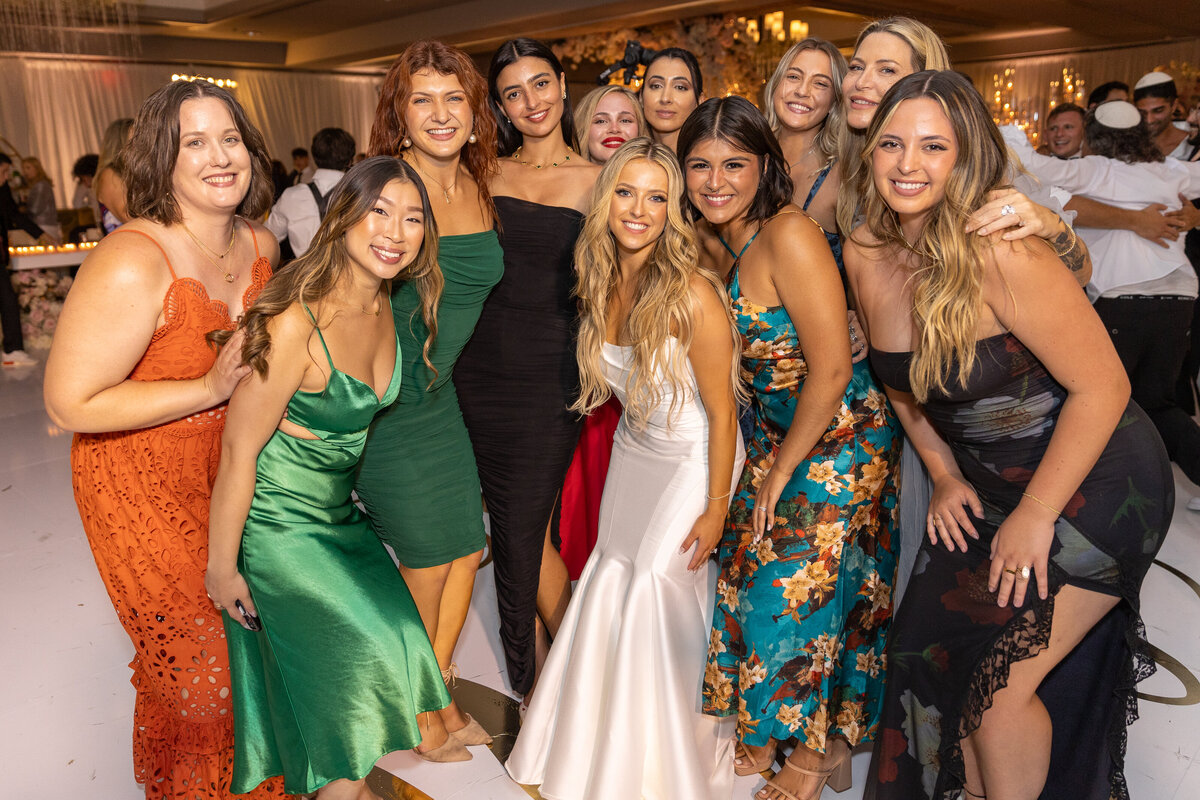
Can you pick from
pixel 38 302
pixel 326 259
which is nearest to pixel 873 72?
pixel 326 259

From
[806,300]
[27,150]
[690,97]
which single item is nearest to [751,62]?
[690,97]

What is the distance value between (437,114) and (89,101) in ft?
53.2

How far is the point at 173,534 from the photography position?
192 centimetres

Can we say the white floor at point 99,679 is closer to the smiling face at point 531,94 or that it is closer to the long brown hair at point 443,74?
the long brown hair at point 443,74

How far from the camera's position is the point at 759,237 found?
2.18 m

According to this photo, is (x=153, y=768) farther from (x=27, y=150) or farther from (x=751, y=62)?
(x=27, y=150)

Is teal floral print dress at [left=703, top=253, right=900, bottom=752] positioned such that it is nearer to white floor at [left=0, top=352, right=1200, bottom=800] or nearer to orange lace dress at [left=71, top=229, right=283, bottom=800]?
white floor at [left=0, top=352, right=1200, bottom=800]

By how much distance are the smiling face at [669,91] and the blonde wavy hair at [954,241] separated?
138 centimetres

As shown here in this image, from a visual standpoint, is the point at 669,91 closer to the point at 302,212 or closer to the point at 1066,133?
the point at 302,212

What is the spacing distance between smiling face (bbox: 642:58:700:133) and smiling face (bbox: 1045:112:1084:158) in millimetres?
3006

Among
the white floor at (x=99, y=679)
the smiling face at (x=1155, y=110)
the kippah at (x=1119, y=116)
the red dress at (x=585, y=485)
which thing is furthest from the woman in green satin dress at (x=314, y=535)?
the smiling face at (x=1155, y=110)

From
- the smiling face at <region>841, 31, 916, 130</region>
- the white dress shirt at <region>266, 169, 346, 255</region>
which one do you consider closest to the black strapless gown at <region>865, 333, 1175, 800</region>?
the smiling face at <region>841, 31, 916, 130</region>

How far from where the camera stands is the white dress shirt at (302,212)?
5.15 metres

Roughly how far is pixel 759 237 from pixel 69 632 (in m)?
2.94
